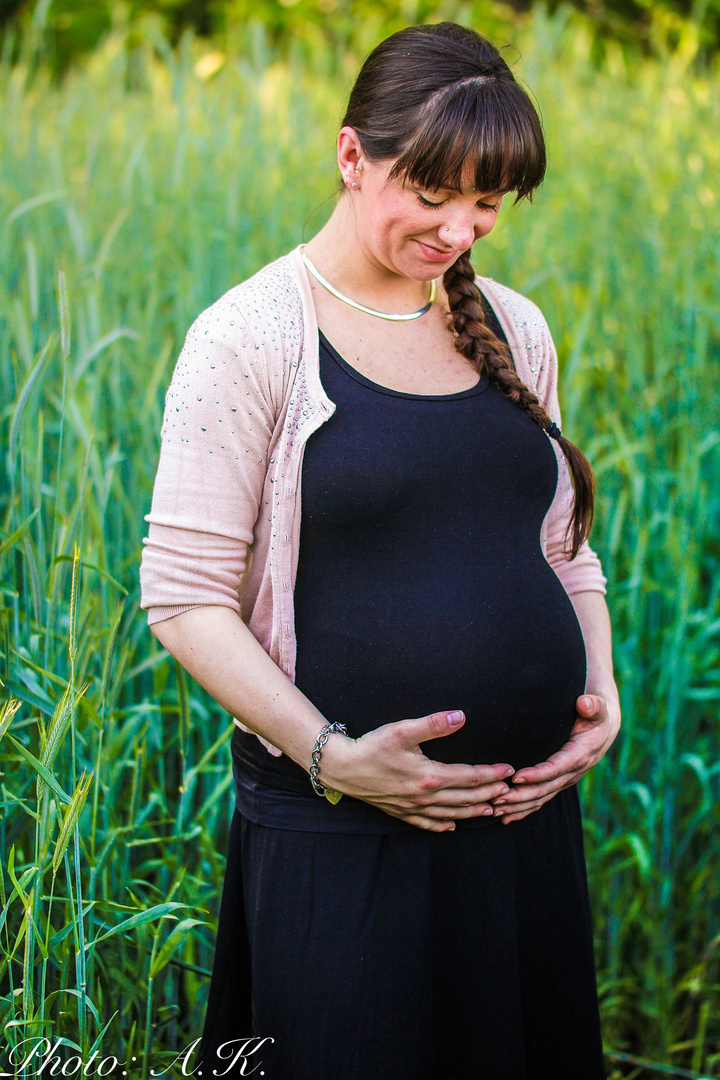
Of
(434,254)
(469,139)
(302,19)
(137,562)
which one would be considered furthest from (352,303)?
(302,19)

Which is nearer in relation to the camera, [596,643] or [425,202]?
[425,202]

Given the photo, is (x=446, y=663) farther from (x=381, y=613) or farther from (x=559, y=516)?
(x=559, y=516)

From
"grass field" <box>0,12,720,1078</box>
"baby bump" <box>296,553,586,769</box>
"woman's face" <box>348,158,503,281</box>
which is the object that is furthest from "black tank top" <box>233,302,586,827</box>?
"grass field" <box>0,12,720,1078</box>

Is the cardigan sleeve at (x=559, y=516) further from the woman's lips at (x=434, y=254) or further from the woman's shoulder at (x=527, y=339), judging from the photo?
the woman's lips at (x=434, y=254)

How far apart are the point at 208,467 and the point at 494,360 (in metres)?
0.39

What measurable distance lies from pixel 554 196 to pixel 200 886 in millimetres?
2432

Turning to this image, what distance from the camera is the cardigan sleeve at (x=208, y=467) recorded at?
943mm

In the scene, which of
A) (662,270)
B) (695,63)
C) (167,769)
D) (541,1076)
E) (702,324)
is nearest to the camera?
(541,1076)

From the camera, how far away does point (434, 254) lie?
3.39ft

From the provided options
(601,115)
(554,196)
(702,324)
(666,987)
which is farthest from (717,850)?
(601,115)

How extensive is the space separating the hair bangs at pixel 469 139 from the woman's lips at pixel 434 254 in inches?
2.7

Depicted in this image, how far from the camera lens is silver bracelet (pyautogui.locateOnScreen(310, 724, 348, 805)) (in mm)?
964

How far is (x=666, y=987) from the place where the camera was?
1.69m

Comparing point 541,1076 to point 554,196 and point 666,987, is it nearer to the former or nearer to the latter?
point 666,987
